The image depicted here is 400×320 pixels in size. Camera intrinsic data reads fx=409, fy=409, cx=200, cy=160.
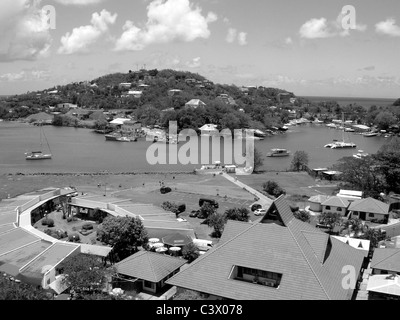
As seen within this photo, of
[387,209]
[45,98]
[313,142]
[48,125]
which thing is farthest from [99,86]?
[387,209]

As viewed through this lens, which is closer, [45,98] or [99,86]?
[45,98]

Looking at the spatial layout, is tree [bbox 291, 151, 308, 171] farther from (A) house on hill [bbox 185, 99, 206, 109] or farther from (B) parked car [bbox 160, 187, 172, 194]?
(A) house on hill [bbox 185, 99, 206, 109]

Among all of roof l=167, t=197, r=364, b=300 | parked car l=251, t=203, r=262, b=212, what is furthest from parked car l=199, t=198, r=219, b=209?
roof l=167, t=197, r=364, b=300

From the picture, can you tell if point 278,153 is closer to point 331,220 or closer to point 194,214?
point 194,214

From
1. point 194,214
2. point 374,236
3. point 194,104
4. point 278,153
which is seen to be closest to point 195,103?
point 194,104

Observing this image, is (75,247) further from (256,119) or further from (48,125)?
(48,125)
